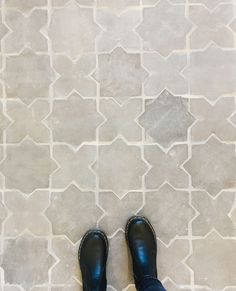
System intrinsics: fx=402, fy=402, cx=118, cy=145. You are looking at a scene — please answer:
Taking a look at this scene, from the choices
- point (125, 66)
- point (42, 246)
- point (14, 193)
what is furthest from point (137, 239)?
point (125, 66)

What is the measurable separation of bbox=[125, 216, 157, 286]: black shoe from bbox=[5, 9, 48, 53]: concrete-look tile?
0.58m

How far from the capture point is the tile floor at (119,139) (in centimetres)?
113

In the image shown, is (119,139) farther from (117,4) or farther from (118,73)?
(117,4)

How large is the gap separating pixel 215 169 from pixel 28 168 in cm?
53

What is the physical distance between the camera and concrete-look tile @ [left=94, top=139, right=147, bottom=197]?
1.14m

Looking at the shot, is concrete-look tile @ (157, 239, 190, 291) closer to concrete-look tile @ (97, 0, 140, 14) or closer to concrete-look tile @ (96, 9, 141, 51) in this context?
concrete-look tile @ (96, 9, 141, 51)

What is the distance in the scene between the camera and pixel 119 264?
3.73 ft

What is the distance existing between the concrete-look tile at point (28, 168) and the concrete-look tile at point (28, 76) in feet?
0.47

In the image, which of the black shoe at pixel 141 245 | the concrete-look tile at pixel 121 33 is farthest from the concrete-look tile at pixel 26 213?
the concrete-look tile at pixel 121 33

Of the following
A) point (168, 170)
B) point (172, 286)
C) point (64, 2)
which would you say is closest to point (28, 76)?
point (64, 2)

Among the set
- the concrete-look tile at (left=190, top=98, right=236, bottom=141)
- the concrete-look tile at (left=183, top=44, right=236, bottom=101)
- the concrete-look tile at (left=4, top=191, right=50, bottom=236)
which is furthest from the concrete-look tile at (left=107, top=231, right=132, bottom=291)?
the concrete-look tile at (left=183, top=44, right=236, bottom=101)

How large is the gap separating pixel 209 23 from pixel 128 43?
238mm

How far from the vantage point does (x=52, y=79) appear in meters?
1.16

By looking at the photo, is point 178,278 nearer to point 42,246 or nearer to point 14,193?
point 42,246
